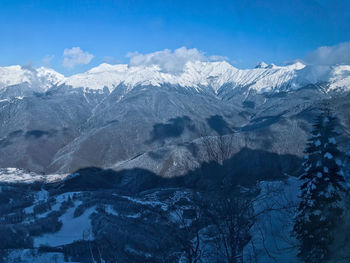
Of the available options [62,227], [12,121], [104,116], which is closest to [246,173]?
[62,227]

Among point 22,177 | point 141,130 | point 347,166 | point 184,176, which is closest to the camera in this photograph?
point 347,166

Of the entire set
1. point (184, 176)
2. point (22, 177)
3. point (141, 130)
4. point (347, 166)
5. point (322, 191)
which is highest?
point (141, 130)

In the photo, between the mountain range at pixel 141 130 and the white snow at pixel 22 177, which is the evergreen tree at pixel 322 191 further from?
the white snow at pixel 22 177

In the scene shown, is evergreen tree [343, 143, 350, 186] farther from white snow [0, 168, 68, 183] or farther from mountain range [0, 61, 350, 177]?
white snow [0, 168, 68, 183]

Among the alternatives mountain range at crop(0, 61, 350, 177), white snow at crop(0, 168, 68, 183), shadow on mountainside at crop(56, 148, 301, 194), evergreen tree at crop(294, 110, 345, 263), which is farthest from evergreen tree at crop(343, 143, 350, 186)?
white snow at crop(0, 168, 68, 183)

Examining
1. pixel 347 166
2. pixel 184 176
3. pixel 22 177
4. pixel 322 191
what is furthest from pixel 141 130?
pixel 322 191

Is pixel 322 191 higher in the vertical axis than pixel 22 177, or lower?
higher

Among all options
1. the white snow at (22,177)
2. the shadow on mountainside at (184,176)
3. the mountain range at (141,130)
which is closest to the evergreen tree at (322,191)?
the mountain range at (141,130)

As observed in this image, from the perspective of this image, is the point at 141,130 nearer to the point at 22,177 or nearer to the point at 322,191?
the point at 22,177

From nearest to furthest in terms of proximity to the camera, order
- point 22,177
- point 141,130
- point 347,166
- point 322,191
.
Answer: point 322,191 → point 347,166 → point 22,177 → point 141,130
